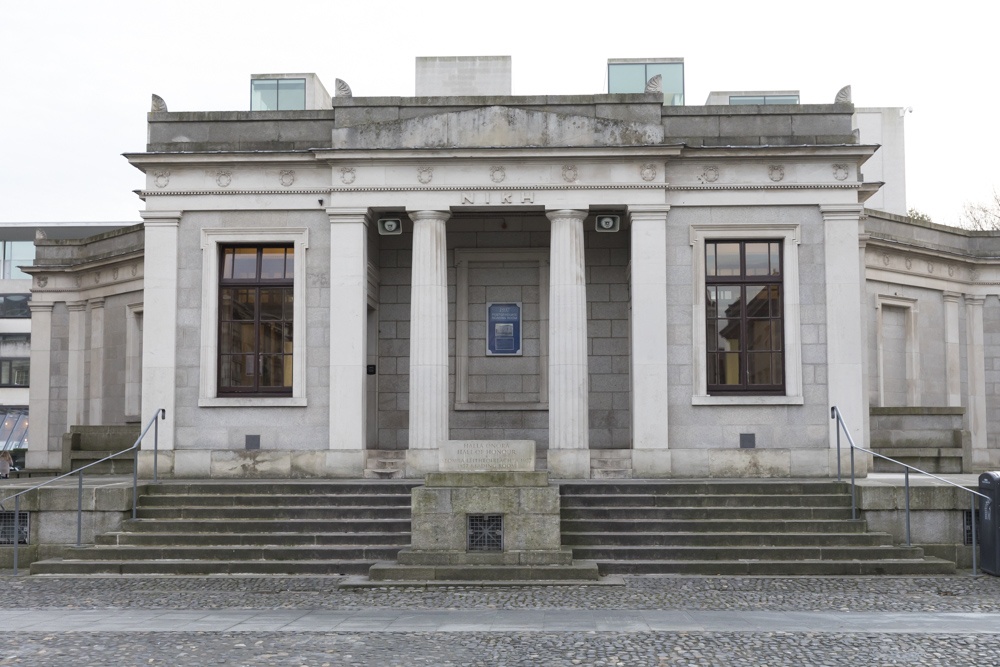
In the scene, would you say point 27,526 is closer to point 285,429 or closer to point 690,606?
point 285,429

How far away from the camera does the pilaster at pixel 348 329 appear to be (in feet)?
59.6

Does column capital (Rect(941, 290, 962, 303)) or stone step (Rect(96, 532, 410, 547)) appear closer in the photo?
stone step (Rect(96, 532, 410, 547))

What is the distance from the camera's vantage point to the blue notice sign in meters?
21.0

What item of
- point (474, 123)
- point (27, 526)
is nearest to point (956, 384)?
point (474, 123)

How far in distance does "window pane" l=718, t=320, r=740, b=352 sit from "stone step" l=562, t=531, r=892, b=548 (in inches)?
184

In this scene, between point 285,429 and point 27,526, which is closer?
point 27,526

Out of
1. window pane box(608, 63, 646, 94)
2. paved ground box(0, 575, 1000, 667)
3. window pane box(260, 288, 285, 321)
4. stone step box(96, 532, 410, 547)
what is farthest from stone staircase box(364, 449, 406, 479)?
window pane box(608, 63, 646, 94)

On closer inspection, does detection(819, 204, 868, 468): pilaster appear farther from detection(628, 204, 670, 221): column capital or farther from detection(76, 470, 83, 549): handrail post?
detection(76, 470, 83, 549): handrail post

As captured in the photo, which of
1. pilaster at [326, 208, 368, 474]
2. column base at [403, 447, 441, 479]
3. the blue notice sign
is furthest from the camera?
the blue notice sign

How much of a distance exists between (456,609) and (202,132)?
11322 millimetres

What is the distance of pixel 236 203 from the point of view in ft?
61.5

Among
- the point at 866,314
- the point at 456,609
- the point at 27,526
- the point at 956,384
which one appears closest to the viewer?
the point at 456,609

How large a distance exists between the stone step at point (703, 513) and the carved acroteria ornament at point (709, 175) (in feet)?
20.5

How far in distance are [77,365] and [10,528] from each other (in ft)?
47.0
